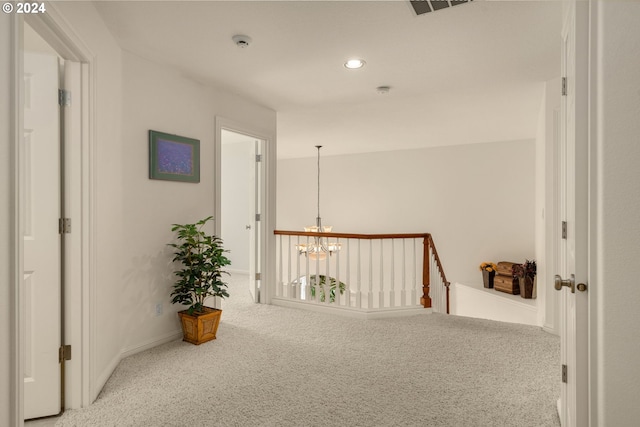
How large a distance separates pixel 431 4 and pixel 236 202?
5483 mm

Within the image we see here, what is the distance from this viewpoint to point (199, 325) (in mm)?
2936

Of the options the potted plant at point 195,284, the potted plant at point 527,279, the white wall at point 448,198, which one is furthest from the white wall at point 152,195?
the potted plant at point 527,279

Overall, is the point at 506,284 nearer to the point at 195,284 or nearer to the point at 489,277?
the point at 489,277

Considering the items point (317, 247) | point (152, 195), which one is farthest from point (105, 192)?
point (317, 247)

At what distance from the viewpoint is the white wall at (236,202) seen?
22.5ft

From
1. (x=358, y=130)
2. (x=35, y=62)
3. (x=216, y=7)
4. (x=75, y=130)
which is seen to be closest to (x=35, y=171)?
(x=75, y=130)

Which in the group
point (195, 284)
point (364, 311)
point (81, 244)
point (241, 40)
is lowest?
point (364, 311)

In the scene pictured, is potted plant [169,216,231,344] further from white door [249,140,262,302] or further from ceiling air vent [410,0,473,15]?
ceiling air vent [410,0,473,15]

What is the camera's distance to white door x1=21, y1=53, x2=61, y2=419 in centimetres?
189

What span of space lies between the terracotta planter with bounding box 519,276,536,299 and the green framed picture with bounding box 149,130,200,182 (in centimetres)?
494

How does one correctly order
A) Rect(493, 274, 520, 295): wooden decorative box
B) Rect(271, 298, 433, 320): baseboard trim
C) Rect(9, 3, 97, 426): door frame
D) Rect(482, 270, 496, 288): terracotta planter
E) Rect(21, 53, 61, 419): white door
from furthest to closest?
Rect(482, 270, 496, 288): terracotta planter → Rect(493, 274, 520, 295): wooden decorative box → Rect(271, 298, 433, 320): baseboard trim → Rect(9, 3, 97, 426): door frame → Rect(21, 53, 61, 419): white door
